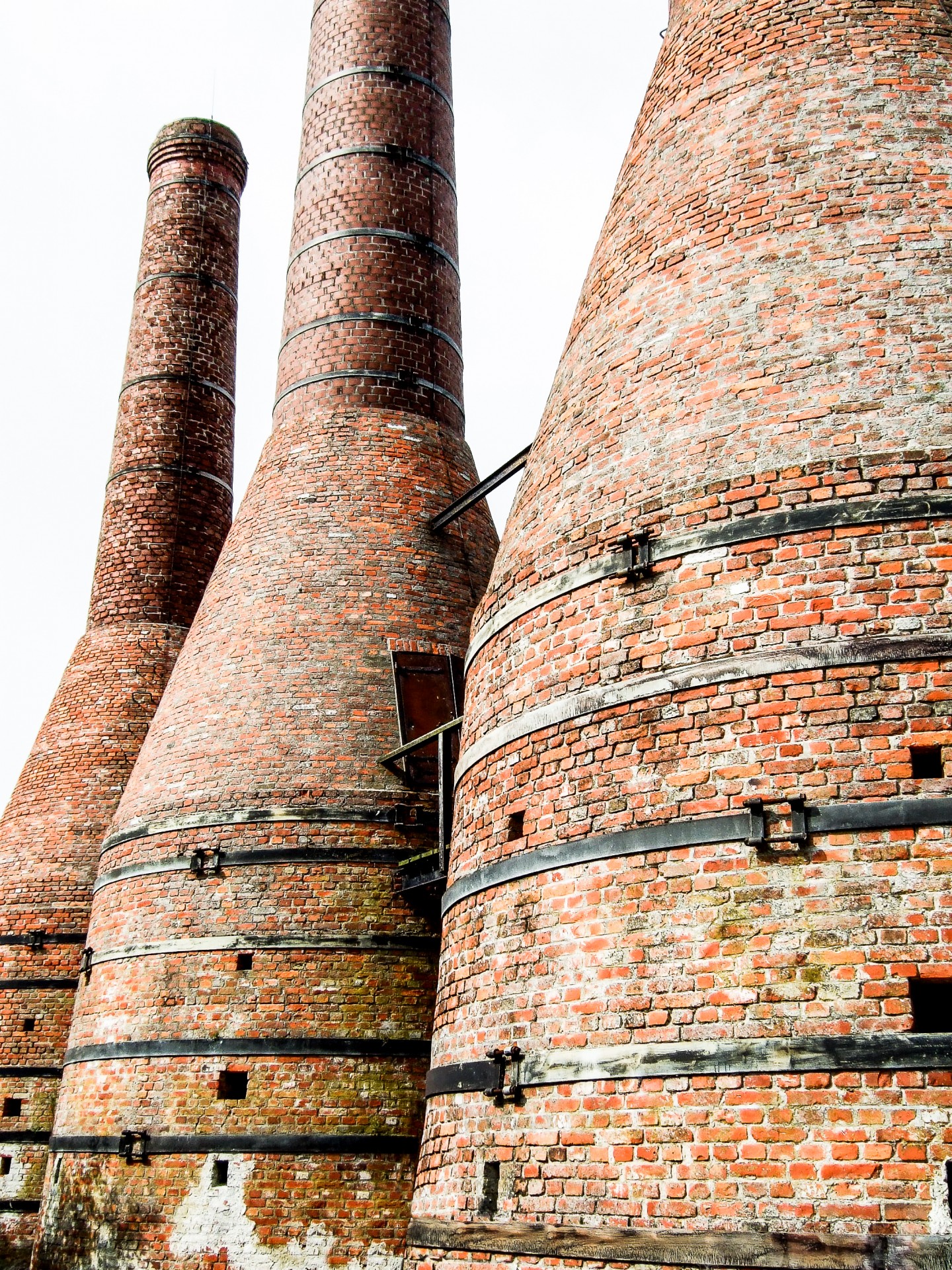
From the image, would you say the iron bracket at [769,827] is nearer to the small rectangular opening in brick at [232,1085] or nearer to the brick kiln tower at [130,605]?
the small rectangular opening in brick at [232,1085]

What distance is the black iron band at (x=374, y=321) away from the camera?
13.2 metres

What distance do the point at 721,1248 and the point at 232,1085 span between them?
18.8 ft

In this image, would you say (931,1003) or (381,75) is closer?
(931,1003)

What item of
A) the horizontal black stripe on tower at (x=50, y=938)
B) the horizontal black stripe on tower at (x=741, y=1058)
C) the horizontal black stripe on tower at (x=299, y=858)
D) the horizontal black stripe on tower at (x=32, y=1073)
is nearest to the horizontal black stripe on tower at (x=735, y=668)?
the horizontal black stripe on tower at (x=741, y=1058)

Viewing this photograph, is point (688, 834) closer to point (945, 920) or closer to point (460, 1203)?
point (945, 920)

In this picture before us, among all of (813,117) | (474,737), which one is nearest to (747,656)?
(474,737)

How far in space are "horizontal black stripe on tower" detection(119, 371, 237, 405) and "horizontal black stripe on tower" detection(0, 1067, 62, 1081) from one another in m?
9.34

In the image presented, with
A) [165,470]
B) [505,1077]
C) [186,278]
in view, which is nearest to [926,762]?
[505,1077]

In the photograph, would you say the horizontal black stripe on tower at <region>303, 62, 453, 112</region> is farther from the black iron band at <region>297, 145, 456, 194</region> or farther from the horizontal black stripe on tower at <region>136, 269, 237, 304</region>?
the horizontal black stripe on tower at <region>136, 269, 237, 304</region>

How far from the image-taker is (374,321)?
13195 mm

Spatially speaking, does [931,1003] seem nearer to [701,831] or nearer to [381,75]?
[701,831]

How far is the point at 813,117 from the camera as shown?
724 centimetres

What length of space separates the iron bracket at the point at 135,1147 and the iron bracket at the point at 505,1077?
4.77 metres

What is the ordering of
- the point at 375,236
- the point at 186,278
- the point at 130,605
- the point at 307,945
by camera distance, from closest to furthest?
the point at 307,945 < the point at 375,236 < the point at 130,605 < the point at 186,278
